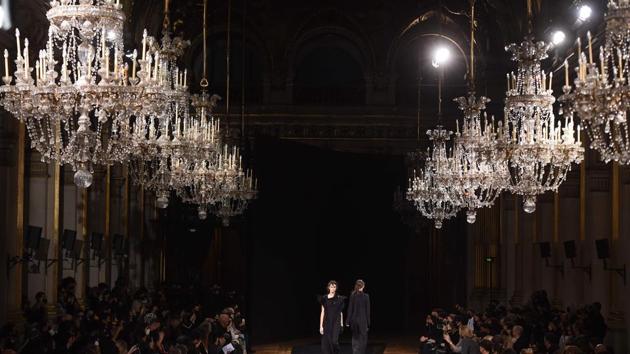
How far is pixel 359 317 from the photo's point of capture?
18.4 metres

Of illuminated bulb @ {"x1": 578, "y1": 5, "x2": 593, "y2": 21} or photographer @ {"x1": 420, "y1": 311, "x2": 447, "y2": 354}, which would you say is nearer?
photographer @ {"x1": 420, "y1": 311, "x2": 447, "y2": 354}

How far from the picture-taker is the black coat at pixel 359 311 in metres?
18.3

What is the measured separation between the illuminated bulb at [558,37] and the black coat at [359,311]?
7157 mm

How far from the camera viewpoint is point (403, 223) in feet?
98.9

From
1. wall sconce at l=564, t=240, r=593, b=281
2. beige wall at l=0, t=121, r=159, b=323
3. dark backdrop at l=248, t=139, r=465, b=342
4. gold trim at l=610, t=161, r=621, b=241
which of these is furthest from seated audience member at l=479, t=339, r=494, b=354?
dark backdrop at l=248, t=139, r=465, b=342

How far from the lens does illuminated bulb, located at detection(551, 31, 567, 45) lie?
72.8ft

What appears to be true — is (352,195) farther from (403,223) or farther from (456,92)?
(456,92)

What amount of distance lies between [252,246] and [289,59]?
23.6 ft

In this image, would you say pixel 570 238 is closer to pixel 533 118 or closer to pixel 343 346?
pixel 343 346

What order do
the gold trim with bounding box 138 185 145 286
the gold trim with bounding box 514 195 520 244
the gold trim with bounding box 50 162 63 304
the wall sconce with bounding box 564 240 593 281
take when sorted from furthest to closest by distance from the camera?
the gold trim with bounding box 138 185 145 286 < the gold trim with bounding box 514 195 520 244 < the wall sconce with bounding box 564 240 593 281 < the gold trim with bounding box 50 162 63 304

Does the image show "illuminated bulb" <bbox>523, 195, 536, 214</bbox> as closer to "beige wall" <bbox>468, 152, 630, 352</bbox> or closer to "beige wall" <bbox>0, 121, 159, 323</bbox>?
"beige wall" <bbox>468, 152, 630, 352</bbox>

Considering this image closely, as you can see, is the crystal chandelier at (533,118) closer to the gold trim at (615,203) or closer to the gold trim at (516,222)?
the gold trim at (615,203)

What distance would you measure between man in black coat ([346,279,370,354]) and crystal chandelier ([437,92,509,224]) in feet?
7.46

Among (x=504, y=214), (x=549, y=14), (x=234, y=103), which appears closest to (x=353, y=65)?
(x=234, y=103)
